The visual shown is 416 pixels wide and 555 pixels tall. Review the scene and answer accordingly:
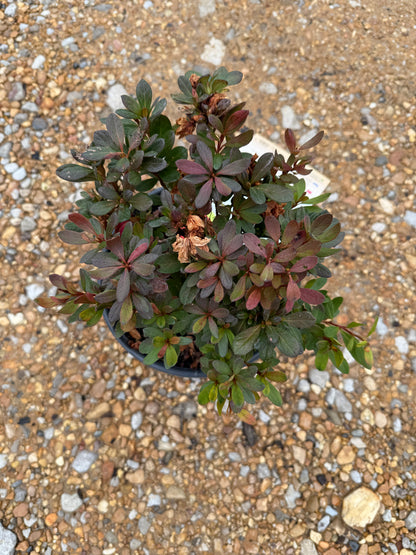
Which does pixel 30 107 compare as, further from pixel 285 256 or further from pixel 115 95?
pixel 285 256

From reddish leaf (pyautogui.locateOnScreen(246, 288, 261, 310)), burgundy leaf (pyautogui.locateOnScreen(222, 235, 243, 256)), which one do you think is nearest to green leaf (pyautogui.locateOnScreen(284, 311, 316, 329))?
reddish leaf (pyautogui.locateOnScreen(246, 288, 261, 310))

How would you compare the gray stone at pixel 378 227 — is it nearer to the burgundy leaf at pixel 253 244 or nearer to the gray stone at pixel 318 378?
the gray stone at pixel 318 378

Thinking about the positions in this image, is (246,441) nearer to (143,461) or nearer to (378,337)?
(143,461)

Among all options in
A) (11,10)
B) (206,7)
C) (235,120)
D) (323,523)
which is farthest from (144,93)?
(11,10)

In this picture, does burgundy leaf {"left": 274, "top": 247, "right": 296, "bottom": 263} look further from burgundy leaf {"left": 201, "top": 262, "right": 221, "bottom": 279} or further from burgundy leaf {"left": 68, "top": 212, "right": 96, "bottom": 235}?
burgundy leaf {"left": 68, "top": 212, "right": 96, "bottom": 235}

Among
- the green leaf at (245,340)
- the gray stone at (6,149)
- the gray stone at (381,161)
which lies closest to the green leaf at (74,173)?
the green leaf at (245,340)
